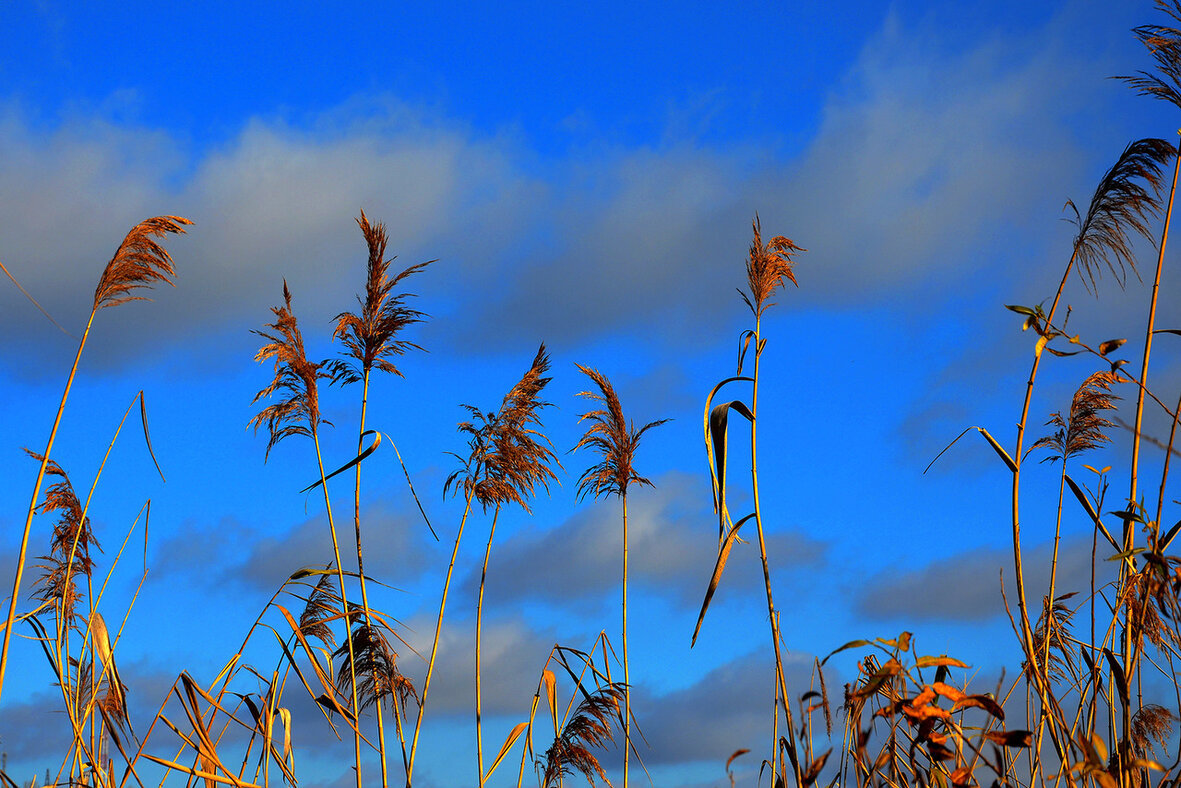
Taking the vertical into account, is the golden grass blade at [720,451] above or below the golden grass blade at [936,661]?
above

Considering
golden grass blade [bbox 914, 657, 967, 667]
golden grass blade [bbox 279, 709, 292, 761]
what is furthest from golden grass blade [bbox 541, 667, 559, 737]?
golden grass blade [bbox 914, 657, 967, 667]

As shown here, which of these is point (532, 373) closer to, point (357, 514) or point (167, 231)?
point (357, 514)

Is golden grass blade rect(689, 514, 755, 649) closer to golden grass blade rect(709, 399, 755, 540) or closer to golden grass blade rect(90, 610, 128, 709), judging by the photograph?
golden grass blade rect(709, 399, 755, 540)

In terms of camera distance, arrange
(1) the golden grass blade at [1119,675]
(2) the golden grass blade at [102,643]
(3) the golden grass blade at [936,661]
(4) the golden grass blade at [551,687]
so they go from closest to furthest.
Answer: (3) the golden grass blade at [936,661] < (1) the golden grass blade at [1119,675] < (2) the golden grass blade at [102,643] < (4) the golden grass blade at [551,687]

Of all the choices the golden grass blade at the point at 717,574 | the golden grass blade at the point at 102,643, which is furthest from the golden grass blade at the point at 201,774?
the golden grass blade at the point at 717,574

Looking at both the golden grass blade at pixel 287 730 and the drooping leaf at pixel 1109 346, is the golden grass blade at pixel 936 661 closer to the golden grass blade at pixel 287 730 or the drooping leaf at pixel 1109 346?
the drooping leaf at pixel 1109 346

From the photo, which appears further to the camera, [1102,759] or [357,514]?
[357,514]

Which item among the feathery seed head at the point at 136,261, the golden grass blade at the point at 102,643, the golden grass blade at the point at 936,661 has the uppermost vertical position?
the feathery seed head at the point at 136,261

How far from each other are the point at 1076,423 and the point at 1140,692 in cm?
256

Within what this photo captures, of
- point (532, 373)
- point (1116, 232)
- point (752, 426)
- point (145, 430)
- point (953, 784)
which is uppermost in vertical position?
Result: point (532, 373)

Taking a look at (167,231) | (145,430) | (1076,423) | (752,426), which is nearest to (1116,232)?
(752,426)

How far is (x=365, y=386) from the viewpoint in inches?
223

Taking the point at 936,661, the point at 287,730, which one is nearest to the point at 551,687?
the point at 287,730

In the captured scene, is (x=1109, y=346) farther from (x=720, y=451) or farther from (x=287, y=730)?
(x=287, y=730)
